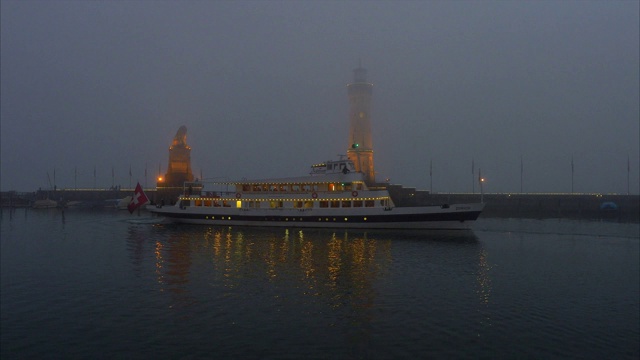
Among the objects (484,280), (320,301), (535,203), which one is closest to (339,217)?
(484,280)

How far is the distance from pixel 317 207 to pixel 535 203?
2224 inches

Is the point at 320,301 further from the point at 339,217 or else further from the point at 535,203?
the point at 535,203

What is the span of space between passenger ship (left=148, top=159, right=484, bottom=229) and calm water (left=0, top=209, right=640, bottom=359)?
32.4ft

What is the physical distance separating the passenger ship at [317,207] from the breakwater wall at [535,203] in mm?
33263

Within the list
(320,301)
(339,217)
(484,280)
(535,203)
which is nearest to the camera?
(320,301)

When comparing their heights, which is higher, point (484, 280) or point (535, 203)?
point (535, 203)

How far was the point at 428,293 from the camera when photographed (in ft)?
69.5

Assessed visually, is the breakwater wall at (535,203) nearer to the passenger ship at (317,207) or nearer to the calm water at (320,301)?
the passenger ship at (317,207)

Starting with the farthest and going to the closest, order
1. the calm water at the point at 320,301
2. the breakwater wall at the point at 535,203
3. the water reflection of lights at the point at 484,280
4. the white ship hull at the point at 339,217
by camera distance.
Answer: the breakwater wall at the point at 535,203 → the white ship hull at the point at 339,217 → the water reflection of lights at the point at 484,280 → the calm water at the point at 320,301

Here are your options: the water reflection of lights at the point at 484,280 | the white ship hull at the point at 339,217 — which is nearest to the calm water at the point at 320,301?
the water reflection of lights at the point at 484,280

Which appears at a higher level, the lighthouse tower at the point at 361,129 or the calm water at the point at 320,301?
the lighthouse tower at the point at 361,129

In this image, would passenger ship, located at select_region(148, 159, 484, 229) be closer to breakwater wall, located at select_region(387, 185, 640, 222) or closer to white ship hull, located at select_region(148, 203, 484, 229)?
white ship hull, located at select_region(148, 203, 484, 229)

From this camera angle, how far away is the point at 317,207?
51.8 metres

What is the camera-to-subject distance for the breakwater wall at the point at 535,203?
268 feet
